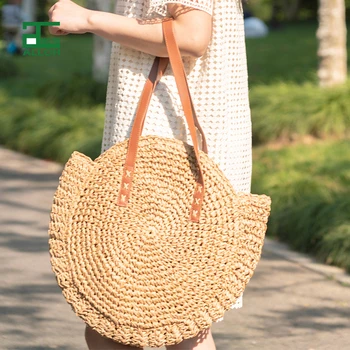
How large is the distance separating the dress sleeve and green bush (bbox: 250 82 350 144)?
6.33 m

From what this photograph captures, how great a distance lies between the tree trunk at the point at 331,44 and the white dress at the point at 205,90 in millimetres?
6938

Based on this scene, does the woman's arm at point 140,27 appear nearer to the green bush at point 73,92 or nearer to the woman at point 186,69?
the woman at point 186,69

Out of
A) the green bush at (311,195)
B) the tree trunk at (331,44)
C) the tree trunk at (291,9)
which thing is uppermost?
the tree trunk at (291,9)

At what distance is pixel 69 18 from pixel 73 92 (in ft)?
31.0

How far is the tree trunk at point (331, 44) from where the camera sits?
9.37 m

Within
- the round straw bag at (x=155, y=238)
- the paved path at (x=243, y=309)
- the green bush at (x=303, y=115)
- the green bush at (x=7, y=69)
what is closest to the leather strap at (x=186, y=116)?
the round straw bag at (x=155, y=238)

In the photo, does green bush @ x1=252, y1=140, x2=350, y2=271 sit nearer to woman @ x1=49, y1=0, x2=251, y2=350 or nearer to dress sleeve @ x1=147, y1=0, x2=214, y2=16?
woman @ x1=49, y1=0, x2=251, y2=350

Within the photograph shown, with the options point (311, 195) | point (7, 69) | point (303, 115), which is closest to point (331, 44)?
point (303, 115)

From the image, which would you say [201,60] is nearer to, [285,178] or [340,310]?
[340,310]

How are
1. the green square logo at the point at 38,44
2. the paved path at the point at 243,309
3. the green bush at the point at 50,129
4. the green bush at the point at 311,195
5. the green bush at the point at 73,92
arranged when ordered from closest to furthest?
the green square logo at the point at 38,44 → the paved path at the point at 243,309 → the green bush at the point at 311,195 → the green bush at the point at 50,129 → the green bush at the point at 73,92

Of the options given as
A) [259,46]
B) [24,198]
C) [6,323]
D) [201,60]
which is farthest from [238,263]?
[259,46]

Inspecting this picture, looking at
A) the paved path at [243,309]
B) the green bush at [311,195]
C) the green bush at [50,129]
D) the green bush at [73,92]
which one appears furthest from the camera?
the green bush at [73,92]

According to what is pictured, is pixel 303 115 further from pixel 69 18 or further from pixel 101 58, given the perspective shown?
pixel 69 18

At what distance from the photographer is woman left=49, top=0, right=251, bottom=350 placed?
2.47 meters
